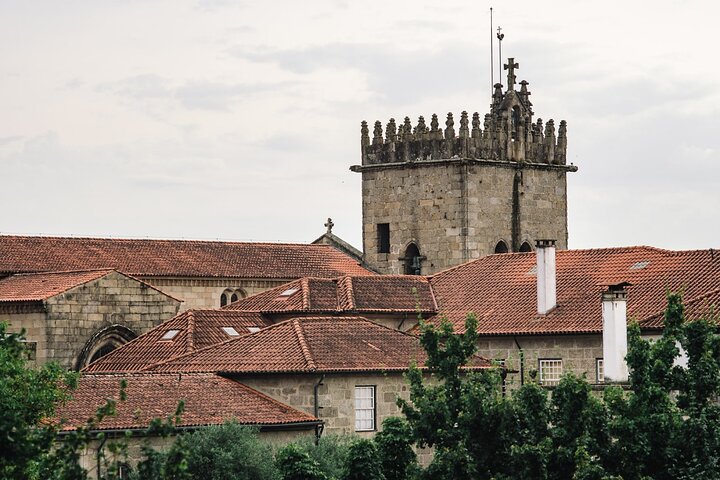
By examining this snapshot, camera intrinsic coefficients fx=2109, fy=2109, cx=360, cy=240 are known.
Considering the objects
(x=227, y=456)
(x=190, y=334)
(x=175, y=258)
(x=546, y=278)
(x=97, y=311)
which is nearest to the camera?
(x=227, y=456)

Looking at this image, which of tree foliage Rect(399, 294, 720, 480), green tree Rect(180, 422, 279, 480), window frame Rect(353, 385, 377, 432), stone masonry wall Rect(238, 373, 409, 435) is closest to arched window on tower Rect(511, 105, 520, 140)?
window frame Rect(353, 385, 377, 432)

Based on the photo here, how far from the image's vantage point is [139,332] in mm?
63500

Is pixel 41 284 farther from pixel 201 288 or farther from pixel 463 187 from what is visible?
pixel 463 187

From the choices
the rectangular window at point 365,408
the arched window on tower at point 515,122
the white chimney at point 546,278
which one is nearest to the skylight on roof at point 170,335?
the rectangular window at point 365,408

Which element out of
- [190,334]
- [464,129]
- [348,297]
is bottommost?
[190,334]

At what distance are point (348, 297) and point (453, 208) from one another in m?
15.4

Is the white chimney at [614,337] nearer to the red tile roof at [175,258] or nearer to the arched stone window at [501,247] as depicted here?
the red tile roof at [175,258]

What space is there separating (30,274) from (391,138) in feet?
57.2

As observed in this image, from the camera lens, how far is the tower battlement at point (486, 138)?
7519cm

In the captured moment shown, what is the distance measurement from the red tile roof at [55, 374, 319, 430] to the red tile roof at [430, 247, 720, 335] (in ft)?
36.5

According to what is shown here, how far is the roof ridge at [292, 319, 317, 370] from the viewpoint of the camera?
48000 millimetres

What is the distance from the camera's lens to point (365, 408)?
48.6 m

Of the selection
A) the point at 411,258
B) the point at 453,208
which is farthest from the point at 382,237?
the point at 453,208

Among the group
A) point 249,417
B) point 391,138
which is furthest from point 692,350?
point 391,138
